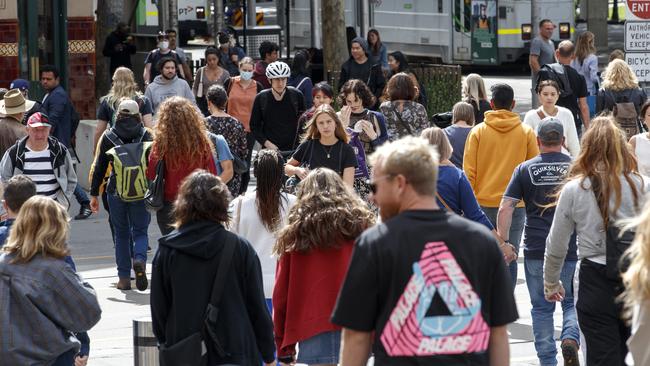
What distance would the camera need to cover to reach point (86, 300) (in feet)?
21.2

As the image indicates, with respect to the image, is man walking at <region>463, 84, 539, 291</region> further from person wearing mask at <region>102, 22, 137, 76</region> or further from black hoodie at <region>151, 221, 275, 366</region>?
person wearing mask at <region>102, 22, 137, 76</region>

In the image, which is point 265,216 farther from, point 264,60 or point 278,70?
point 264,60

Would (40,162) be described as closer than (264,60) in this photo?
Yes

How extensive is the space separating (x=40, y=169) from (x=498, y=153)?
142 inches

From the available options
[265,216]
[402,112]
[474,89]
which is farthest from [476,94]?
[265,216]

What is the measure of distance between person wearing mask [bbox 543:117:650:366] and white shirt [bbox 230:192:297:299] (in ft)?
4.99

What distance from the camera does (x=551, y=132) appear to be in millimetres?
8617

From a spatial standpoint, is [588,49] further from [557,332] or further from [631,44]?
[557,332]

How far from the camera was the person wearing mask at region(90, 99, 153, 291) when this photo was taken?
1130 cm

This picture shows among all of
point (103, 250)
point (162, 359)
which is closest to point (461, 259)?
point (162, 359)

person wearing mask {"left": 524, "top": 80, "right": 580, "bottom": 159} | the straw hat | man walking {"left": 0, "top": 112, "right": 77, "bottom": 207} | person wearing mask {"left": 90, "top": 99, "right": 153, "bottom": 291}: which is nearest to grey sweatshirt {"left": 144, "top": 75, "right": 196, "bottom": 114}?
the straw hat

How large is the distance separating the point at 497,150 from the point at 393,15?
26249 mm

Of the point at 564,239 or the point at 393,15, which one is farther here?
the point at 393,15

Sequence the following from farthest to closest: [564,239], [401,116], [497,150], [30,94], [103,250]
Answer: [30,94]
[103,250]
[401,116]
[497,150]
[564,239]
